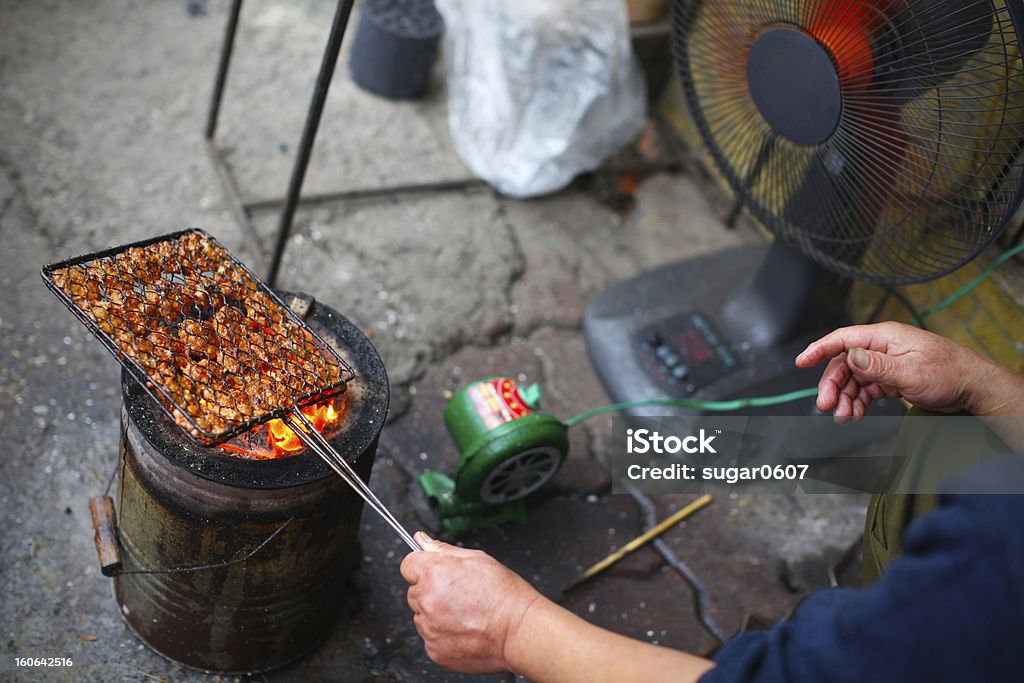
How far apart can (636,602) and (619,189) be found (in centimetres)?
194

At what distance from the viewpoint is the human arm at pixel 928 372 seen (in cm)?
195

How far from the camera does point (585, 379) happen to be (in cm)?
320

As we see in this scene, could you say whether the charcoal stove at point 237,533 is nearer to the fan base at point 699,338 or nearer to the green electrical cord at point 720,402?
the green electrical cord at point 720,402

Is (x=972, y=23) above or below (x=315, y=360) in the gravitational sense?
above

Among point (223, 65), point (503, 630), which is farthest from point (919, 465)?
point (223, 65)

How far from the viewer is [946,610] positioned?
3.71ft

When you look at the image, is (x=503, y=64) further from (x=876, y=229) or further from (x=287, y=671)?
(x=287, y=671)

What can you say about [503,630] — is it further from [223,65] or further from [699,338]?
[223,65]

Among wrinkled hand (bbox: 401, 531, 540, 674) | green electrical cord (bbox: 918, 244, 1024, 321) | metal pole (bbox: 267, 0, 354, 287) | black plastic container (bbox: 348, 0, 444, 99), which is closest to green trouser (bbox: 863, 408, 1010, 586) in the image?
wrinkled hand (bbox: 401, 531, 540, 674)

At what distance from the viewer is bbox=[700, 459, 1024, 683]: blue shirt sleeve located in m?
1.11

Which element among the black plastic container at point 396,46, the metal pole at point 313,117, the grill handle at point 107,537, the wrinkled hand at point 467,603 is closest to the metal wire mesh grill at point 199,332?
the wrinkled hand at point 467,603

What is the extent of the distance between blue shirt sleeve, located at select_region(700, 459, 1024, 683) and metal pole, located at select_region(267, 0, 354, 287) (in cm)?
189

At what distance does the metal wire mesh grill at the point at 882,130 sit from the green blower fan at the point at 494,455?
912mm

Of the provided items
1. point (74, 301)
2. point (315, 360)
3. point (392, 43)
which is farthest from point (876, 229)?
point (392, 43)
